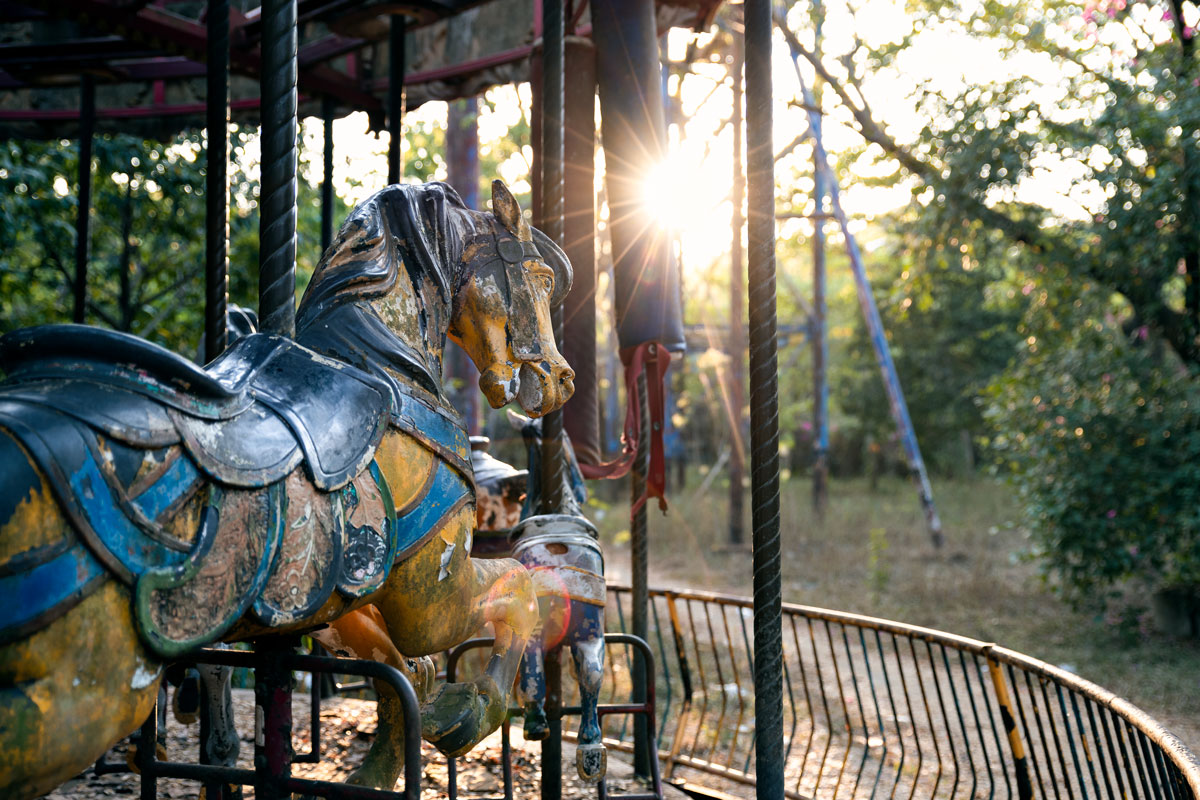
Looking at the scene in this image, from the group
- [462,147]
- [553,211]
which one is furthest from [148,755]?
[462,147]

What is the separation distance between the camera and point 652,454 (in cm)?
374

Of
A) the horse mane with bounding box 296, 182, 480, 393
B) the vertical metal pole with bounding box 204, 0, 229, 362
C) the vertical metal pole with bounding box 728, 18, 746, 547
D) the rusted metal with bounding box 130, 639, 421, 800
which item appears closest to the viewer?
the rusted metal with bounding box 130, 639, 421, 800

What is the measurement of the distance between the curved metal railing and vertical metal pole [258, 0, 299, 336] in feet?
8.27

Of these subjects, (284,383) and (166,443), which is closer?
(166,443)

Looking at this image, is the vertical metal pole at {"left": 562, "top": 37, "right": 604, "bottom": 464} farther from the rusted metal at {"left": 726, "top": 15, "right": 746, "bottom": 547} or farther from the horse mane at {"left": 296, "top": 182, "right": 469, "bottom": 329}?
the rusted metal at {"left": 726, "top": 15, "right": 746, "bottom": 547}

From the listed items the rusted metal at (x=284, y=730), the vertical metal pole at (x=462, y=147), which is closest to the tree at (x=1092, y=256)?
the vertical metal pole at (x=462, y=147)

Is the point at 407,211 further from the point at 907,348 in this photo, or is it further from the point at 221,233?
the point at 907,348

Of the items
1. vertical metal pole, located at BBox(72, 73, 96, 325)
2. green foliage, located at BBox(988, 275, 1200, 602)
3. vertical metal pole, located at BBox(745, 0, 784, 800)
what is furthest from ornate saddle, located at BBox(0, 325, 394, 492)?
green foliage, located at BBox(988, 275, 1200, 602)

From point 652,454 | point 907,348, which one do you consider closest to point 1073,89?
point 652,454

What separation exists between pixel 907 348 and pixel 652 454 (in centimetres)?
2046

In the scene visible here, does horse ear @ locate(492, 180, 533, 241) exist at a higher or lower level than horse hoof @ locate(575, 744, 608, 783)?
higher

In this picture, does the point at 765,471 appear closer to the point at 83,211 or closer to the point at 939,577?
the point at 83,211

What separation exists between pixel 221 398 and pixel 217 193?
167cm

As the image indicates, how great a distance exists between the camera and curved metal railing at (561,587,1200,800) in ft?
10.2
